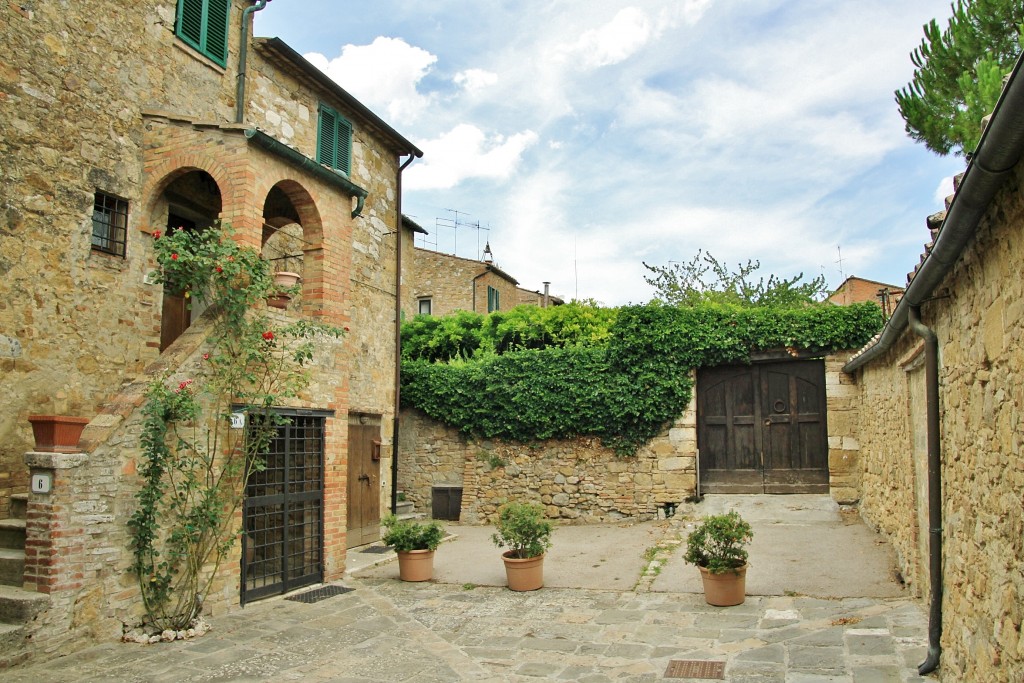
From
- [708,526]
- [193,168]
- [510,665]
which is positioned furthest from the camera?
[193,168]

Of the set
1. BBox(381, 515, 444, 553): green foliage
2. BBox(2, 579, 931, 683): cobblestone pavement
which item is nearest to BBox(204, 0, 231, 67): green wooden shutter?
BBox(381, 515, 444, 553): green foliage

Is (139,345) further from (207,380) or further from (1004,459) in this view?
(1004,459)

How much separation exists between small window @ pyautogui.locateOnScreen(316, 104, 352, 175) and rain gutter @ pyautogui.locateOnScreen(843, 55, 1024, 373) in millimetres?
9149

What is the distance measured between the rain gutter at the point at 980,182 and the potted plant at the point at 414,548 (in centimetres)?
625

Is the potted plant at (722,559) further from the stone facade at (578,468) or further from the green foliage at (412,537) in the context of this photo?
the stone facade at (578,468)

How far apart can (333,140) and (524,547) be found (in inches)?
290

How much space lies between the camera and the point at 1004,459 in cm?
331

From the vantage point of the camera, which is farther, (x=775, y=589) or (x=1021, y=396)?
(x=775, y=589)

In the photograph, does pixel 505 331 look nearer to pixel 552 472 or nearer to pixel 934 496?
pixel 552 472

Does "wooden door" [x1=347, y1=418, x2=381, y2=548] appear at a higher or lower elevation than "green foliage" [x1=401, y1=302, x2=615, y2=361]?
lower

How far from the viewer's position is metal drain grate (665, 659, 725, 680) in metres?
5.19

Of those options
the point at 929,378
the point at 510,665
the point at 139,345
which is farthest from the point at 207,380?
the point at 929,378

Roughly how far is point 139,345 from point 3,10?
3526 millimetres

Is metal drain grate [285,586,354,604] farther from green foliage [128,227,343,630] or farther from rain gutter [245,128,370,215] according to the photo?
rain gutter [245,128,370,215]
